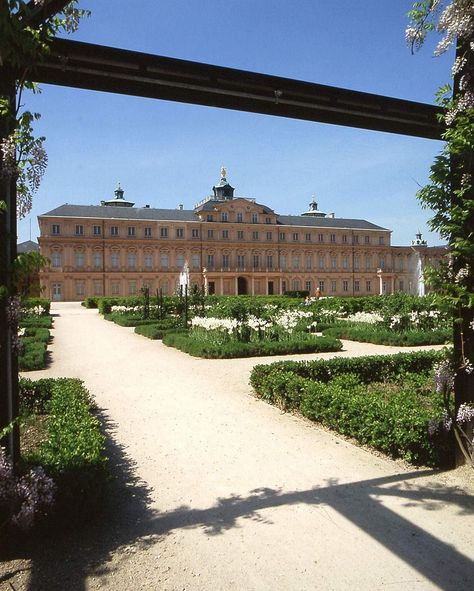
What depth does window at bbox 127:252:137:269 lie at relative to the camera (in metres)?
51.5

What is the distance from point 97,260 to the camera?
164 feet

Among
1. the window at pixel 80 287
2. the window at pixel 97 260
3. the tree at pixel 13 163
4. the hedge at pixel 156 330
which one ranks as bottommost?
the hedge at pixel 156 330

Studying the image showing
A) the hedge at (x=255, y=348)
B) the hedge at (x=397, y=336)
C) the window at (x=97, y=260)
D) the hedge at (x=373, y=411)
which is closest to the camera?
the hedge at (x=373, y=411)

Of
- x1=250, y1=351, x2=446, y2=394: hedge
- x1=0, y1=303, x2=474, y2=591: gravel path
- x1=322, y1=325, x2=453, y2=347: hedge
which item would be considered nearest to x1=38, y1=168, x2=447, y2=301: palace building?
x1=322, y1=325, x2=453, y2=347: hedge

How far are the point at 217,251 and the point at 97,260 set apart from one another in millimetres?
13344

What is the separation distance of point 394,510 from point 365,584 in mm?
926

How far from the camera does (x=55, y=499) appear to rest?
3139mm

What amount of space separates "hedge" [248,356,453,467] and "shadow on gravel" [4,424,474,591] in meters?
0.28

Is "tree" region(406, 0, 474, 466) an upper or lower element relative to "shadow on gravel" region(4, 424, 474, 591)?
upper

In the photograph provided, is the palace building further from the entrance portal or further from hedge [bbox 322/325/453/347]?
hedge [bbox 322/325/453/347]

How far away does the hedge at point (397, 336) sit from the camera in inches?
512

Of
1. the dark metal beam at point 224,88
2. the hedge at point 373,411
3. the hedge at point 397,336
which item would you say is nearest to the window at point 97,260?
the hedge at point 397,336

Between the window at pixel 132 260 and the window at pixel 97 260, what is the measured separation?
3.07 metres

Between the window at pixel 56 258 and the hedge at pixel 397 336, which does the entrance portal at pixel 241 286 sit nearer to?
the window at pixel 56 258
